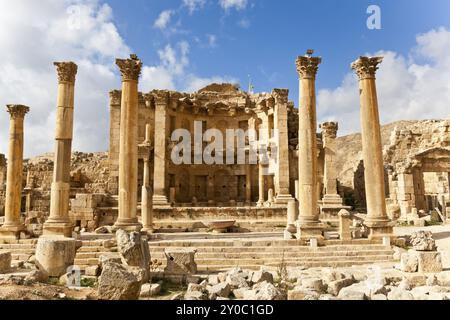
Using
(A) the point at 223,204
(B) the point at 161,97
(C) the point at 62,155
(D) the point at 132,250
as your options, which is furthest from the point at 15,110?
(A) the point at 223,204

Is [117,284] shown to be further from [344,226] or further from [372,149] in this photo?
[372,149]

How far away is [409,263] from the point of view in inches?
386

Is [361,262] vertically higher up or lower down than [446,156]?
lower down

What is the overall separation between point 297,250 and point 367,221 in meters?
3.46

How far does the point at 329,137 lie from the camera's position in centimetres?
2495

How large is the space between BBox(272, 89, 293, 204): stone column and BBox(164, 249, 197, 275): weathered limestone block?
16.3 meters

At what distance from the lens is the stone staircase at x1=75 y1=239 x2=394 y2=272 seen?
11422 mm

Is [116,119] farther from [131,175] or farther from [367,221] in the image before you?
[367,221]

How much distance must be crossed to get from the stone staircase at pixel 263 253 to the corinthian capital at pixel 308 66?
676 cm

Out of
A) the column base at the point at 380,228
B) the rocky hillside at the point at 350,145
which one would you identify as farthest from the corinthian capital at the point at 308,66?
the rocky hillside at the point at 350,145

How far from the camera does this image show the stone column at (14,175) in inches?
605

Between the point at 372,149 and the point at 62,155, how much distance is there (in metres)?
A: 12.7
